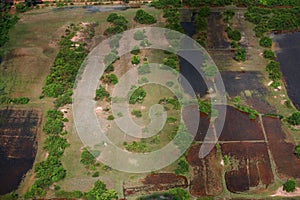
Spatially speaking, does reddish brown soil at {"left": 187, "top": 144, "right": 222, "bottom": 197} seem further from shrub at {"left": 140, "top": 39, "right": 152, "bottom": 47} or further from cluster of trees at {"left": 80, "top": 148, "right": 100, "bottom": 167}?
shrub at {"left": 140, "top": 39, "right": 152, "bottom": 47}

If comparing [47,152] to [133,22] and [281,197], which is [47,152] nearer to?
[281,197]

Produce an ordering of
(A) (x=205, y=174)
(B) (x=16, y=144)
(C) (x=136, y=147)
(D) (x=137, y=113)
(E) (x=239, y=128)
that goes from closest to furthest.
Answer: (A) (x=205, y=174), (C) (x=136, y=147), (B) (x=16, y=144), (E) (x=239, y=128), (D) (x=137, y=113)

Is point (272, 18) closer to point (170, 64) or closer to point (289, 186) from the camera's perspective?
point (170, 64)

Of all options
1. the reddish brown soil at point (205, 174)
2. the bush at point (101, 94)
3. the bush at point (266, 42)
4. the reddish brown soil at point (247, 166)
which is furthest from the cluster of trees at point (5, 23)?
the bush at point (266, 42)

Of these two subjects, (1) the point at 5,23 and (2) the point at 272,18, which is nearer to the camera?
(1) the point at 5,23

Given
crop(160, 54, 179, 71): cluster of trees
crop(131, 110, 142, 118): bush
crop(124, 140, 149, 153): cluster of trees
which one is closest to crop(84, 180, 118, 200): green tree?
crop(124, 140, 149, 153): cluster of trees

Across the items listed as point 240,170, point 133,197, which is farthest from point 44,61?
point 240,170

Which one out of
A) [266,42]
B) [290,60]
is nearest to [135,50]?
[266,42]
